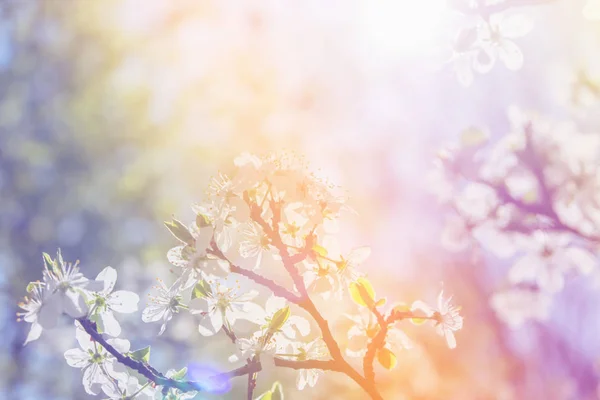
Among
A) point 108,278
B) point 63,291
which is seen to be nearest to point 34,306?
point 63,291

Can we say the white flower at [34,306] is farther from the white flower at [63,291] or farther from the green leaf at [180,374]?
the green leaf at [180,374]

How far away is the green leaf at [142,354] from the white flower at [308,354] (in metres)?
0.37

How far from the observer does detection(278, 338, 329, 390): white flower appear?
4.52ft

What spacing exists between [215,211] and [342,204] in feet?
1.20

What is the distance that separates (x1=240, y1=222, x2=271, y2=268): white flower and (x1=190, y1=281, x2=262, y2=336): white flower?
13cm

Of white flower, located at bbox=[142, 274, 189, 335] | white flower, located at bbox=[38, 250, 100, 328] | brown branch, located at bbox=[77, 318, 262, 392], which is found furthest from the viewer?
white flower, located at bbox=[142, 274, 189, 335]

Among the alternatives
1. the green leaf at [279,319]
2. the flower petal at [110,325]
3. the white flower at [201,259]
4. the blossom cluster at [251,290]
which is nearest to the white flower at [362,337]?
the blossom cluster at [251,290]

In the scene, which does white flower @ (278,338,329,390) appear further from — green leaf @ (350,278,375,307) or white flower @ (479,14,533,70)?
white flower @ (479,14,533,70)

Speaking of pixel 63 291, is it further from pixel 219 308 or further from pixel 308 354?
pixel 308 354

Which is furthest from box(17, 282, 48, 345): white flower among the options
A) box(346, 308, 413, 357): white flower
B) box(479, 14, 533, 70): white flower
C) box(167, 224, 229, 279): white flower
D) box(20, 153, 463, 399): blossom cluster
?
box(479, 14, 533, 70): white flower

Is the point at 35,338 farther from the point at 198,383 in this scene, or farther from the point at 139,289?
the point at 139,289

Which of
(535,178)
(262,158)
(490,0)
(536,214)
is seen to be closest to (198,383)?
(262,158)

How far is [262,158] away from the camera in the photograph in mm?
1361

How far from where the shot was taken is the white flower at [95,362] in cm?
137
